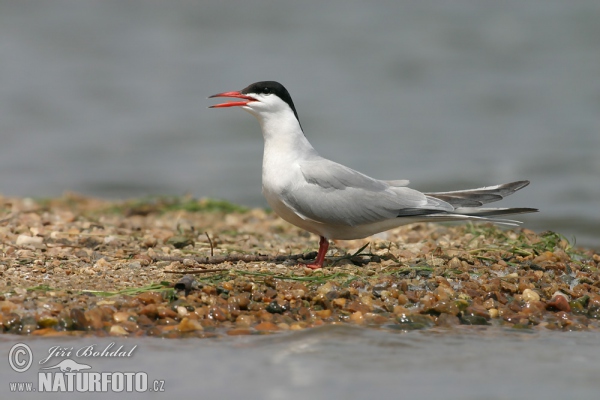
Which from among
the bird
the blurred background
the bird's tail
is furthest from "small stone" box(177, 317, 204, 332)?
the blurred background

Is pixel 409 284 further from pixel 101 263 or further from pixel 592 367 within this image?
pixel 101 263

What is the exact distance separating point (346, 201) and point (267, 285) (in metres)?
0.90

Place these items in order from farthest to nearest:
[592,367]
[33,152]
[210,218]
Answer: [33,152]
[210,218]
[592,367]

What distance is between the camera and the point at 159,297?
4195mm

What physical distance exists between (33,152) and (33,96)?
2.54m

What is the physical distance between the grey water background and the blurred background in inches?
1.5

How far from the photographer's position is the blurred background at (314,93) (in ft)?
35.3

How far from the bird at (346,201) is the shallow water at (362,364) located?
3.55 feet

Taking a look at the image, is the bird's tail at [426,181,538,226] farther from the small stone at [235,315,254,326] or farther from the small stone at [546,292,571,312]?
the small stone at [235,315,254,326]

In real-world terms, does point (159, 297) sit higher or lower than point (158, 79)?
lower

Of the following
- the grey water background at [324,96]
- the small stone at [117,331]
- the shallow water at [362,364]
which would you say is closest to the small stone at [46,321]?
the shallow water at [362,364]

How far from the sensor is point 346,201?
5059 mm

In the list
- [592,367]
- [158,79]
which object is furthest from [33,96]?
[592,367]

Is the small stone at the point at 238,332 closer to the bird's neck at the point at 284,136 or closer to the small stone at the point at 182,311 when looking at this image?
the small stone at the point at 182,311
